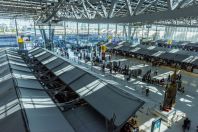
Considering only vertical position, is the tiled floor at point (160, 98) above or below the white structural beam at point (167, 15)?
below

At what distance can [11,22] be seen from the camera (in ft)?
131

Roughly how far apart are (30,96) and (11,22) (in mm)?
38355

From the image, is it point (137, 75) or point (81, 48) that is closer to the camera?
point (137, 75)

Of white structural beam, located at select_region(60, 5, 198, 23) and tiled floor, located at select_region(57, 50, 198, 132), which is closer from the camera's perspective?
white structural beam, located at select_region(60, 5, 198, 23)

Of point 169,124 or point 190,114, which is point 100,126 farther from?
point 190,114

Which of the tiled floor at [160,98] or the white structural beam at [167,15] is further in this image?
the tiled floor at [160,98]

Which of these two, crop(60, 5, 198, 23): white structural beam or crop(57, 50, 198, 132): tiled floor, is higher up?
crop(60, 5, 198, 23): white structural beam

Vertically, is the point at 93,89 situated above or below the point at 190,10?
below

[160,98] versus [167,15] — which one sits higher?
[167,15]

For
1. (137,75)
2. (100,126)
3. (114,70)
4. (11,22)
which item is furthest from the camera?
(11,22)

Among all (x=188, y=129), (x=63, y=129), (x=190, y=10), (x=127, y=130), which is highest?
(x=190, y=10)

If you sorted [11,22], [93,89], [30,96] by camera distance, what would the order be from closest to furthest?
[30,96] < [93,89] < [11,22]

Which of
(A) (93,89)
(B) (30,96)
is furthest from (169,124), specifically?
(B) (30,96)

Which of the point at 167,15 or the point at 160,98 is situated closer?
the point at 167,15
